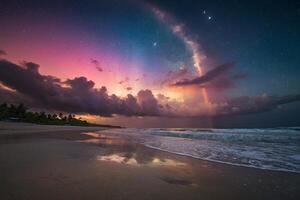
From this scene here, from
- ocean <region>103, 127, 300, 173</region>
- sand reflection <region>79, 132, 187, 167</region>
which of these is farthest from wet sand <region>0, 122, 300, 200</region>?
ocean <region>103, 127, 300, 173</region>

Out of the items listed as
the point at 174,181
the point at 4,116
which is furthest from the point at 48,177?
the point at 4,116

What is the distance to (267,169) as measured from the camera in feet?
26.7

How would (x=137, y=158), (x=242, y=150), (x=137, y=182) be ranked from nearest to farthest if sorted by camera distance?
(x=137, y=182) → (x=137, y=158) → (x=242, y=150)

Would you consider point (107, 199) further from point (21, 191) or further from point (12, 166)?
point (12, 166)

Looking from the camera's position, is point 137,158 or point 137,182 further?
point 137,158

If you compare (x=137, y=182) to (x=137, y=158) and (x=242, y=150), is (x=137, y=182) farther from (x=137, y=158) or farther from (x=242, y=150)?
(x=242, y=150)

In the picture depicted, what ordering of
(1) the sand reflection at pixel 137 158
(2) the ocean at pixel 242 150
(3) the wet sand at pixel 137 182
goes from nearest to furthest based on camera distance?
(3) the wet sand at pixel 137 182 → (1) the sand reflection at pixel 137 158 → (2) the ocean at pixel 242 150

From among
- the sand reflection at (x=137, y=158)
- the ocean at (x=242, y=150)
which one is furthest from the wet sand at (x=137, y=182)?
the ocean at (x=242, y=150)

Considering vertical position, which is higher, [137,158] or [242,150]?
[242,150]

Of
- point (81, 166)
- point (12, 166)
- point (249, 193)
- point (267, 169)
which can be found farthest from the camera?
point (267, 169)

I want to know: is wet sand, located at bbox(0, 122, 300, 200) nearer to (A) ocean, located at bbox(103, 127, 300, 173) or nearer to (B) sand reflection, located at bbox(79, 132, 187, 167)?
(B) sand reflection, located at bbox(79, 132, 187, 167)

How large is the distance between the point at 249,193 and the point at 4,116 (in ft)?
304

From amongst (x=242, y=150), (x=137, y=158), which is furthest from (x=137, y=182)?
(x=242, y=150)

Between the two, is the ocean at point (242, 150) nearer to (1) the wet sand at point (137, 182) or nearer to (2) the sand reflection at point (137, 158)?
(1) the wet sand at point (137, 182)
